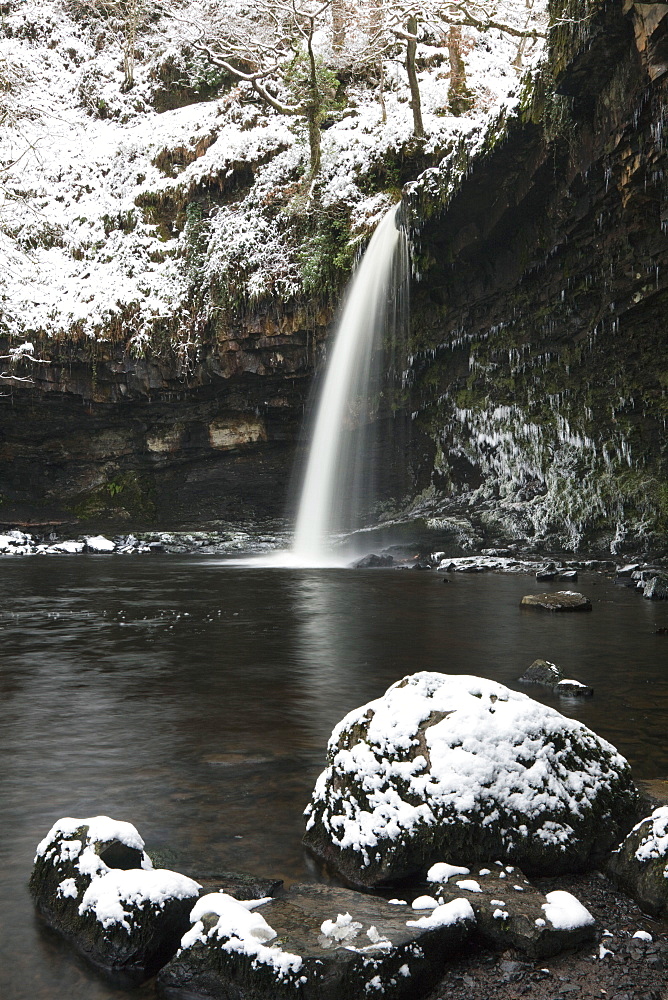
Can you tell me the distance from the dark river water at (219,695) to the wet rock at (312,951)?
0.23 metres

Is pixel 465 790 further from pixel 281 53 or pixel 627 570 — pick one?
pixel 281 53

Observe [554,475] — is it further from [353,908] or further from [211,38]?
[211,38]

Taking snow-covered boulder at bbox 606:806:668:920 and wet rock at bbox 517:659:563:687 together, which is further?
wet rock at bbox 517:659:563:687

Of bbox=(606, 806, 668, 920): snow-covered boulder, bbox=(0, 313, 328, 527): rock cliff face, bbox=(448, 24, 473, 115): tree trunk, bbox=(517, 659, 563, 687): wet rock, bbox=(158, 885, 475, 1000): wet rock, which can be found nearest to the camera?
bbox=(158, 885, 475, 1000): wet rock

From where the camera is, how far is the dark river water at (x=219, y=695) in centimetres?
327

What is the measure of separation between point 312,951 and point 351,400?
71.0ft

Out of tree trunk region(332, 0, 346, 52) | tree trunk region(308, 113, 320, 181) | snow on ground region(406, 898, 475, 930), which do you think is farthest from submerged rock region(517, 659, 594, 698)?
tree trunk region(332, 0, 346, 52)

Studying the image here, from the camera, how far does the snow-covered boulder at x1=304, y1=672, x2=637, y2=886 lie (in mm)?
3047

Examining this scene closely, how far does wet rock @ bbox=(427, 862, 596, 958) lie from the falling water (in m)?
18.2

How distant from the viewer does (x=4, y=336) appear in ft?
88.0

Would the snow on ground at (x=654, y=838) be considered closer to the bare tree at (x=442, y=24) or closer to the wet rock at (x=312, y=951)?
the wet rock at (x=312, y=951)

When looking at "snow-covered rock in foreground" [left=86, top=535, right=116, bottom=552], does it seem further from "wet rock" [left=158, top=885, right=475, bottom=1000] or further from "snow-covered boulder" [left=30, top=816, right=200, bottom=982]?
"wet rock" [left=158, top=885, right=475, bottom=1000]

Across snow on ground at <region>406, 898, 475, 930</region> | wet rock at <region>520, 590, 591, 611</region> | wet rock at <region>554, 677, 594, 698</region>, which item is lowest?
wet rock at <region>520, 590, 591, 611</region>

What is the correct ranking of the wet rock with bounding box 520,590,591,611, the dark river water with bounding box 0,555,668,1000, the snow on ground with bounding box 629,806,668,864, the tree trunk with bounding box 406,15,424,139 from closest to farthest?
the snow on ground with bounding box 629,806,668,864
the dark river water with bounding box 0,555,668,1000
the wet rock with bounding box 520,590,591,611
the tree trunk with bounding box 406,15,424,139
